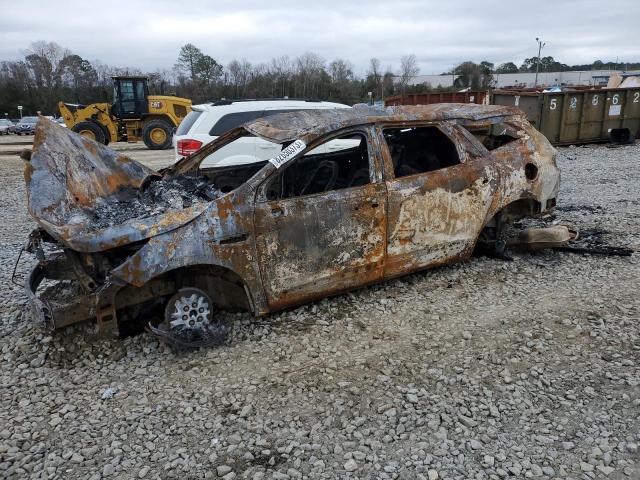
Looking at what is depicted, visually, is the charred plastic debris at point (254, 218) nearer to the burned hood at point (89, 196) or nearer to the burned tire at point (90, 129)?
the burned hood at point (89, 196)

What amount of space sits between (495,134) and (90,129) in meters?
18.6

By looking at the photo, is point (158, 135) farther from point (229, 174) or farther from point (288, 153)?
point (288, 153)

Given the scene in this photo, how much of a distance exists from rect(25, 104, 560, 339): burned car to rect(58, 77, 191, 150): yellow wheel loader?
53.0 feet

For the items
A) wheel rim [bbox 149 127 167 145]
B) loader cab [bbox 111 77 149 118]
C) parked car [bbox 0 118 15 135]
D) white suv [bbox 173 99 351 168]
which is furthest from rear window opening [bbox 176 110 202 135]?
parked car [bbox 0 118 15 135]

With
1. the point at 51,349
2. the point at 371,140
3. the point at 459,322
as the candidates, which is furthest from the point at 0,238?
the point at 459,322

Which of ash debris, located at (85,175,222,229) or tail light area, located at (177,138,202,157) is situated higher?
tail light area, located at (177,138,202,157)

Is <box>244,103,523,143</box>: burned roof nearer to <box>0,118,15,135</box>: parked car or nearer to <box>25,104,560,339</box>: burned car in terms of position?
<box>25,104,560,339</box>: burned car

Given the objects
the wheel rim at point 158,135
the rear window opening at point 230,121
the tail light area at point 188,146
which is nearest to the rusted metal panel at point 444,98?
the wheel rim at point 158,135

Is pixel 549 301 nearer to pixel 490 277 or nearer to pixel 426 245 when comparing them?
pixel 490 277

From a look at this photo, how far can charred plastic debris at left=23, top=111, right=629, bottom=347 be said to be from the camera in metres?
3.60

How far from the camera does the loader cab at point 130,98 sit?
20.2 meters

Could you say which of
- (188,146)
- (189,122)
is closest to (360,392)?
(188,146)

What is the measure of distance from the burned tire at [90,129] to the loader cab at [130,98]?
3.47ft

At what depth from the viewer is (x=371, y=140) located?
14.4 ft
